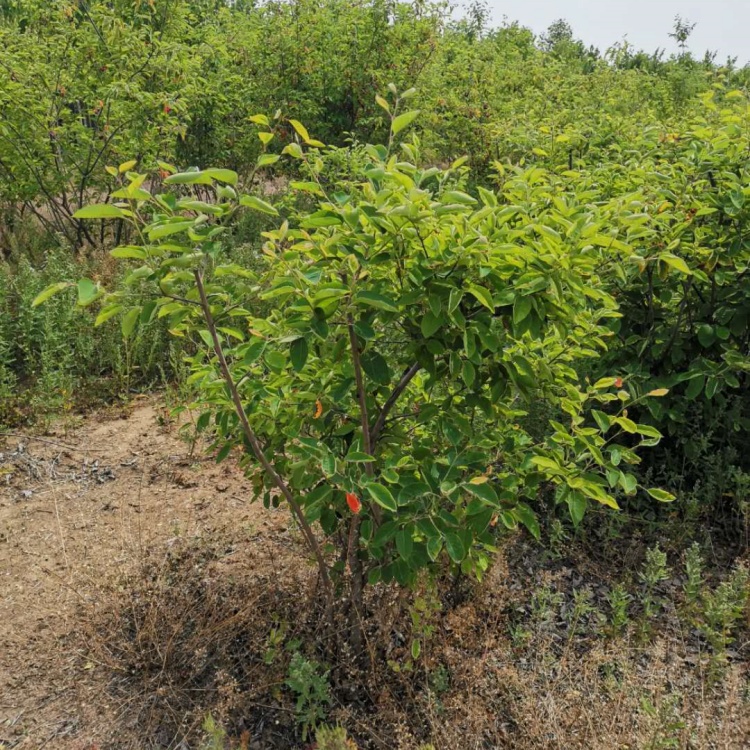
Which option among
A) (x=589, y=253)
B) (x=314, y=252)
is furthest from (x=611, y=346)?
(x=314, y=252)

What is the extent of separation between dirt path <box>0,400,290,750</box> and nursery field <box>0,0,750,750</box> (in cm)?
1

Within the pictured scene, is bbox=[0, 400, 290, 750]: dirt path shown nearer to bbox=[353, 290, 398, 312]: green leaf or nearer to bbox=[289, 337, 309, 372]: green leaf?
bbox=[289, 337, 309, 372]: green leaf

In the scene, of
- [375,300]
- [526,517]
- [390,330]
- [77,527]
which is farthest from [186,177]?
[77,527]

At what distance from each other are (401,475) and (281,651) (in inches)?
33.4

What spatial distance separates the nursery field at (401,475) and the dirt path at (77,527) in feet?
0.05

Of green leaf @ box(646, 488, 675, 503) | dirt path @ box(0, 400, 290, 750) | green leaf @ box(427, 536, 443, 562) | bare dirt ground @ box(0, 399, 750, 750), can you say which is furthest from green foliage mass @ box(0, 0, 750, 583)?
dirt path @ box(0, 400, 290, 750)

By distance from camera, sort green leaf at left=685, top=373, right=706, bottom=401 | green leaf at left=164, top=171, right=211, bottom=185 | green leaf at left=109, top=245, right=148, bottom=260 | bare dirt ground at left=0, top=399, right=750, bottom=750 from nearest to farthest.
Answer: green leaf at left=164, top=171, right=211, bottom=185 < green leaf at left=109, top=245, right=148, bottom=260 < bare dirt ground at left=0, top=399, right=750, bottom=750 < green leaf at left=685, top=373, right=706, bottom=401

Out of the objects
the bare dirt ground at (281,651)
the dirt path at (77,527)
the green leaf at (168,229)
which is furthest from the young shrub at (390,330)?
the dirt path at (77,527)

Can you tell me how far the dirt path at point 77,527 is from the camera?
7.07ft

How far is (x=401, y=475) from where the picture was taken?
1886 mm

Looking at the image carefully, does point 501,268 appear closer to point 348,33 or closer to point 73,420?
point 73,420

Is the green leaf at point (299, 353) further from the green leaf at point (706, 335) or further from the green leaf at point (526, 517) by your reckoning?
the green leaf at point (706, 335)

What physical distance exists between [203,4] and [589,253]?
11.4 metres

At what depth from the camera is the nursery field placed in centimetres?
160
